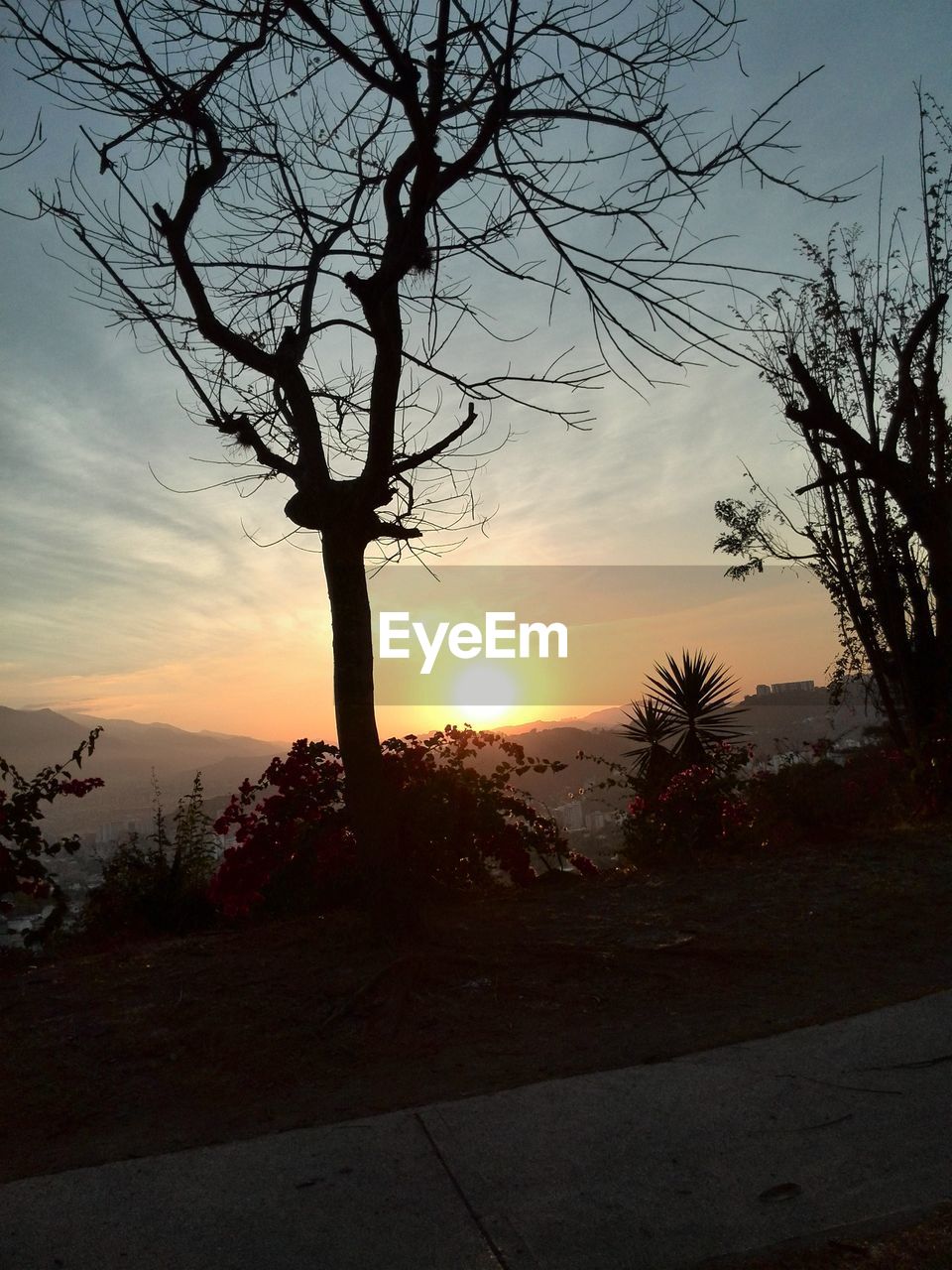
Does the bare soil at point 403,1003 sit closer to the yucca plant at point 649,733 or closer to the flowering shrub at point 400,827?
the flowering shrub at point 400,827

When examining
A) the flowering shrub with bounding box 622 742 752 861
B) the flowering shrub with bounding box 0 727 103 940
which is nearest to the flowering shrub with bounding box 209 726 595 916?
the flowering shrub with bounding box 0 727 103 940

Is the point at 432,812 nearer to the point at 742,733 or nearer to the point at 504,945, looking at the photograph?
the point at 504,945

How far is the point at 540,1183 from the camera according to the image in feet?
8.21

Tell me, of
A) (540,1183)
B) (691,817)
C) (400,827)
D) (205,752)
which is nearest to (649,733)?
(691,817)

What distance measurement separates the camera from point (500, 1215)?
7.75 ft

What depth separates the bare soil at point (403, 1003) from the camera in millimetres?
3223

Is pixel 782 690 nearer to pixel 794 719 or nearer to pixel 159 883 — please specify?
pixel 794 719

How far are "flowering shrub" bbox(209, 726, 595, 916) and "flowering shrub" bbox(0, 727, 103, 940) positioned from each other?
3.36 feet

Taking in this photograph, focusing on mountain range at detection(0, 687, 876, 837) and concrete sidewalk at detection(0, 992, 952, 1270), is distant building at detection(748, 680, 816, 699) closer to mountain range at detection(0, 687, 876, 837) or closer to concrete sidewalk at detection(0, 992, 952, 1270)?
mountain range at detection(0, 687, 876, 837)

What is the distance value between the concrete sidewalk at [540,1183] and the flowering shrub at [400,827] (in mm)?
3291

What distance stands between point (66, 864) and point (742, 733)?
9363mm

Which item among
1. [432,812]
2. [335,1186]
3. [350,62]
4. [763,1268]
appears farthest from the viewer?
[432,812]

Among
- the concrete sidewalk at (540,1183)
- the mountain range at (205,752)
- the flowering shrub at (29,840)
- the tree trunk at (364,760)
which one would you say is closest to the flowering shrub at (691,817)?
the mountain range at (205,752)

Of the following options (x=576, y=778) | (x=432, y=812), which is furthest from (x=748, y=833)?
(x=432, y=812)
